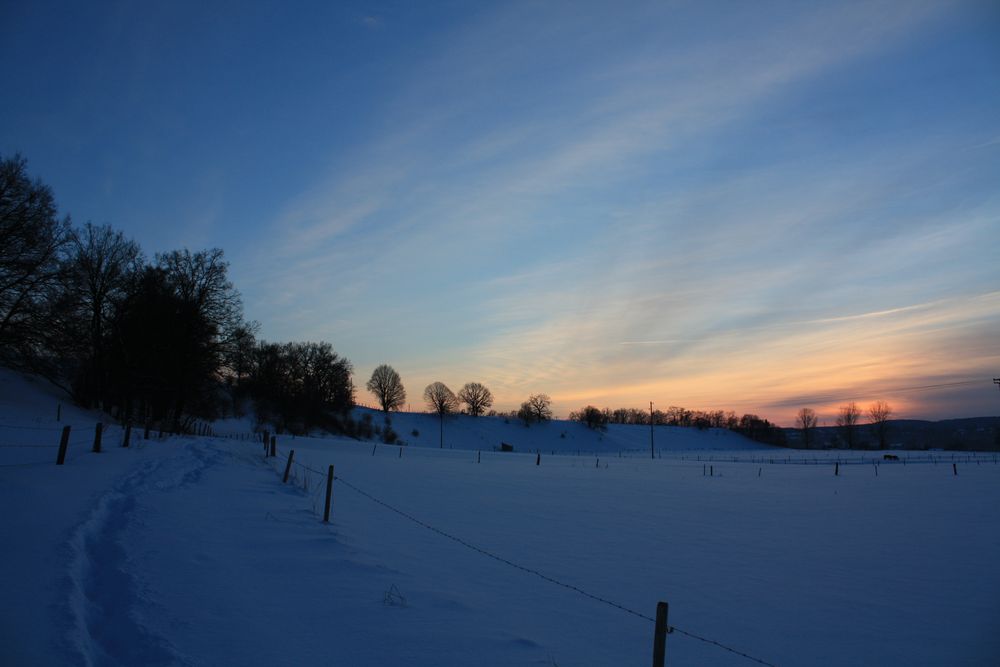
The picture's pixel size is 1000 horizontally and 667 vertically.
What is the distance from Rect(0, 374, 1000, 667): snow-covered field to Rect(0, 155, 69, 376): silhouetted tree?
16.1 metres

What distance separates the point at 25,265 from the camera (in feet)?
99.5

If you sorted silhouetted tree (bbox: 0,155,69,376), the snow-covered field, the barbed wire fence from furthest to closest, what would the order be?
1. silhouetted tree (bbox: 0,155,69,376)
2. the barbed wire fence
3. the snow-covered field

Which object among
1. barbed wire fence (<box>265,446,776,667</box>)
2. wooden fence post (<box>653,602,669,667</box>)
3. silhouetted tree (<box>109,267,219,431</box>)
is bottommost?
barbed wire fence (<box>265,446,776,667</box>)

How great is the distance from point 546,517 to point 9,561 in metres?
13.4

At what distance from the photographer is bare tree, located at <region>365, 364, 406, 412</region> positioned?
4690 inches

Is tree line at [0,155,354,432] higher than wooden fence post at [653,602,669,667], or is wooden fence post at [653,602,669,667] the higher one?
tree line at [0,155,354,432]

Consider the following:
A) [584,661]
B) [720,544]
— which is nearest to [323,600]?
[584,661]

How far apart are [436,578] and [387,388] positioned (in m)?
113

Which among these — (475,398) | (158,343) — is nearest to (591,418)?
(475,398)

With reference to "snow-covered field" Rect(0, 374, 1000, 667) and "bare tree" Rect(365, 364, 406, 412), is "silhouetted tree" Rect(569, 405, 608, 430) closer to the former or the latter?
"bare tree" Rect(365, 364, 406, 412)

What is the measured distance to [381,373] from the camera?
122m

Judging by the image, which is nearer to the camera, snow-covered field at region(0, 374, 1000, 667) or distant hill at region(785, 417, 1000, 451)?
snow-covered field at region(0, 374, 1000, 667)

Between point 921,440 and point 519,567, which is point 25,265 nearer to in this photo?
point 519,567

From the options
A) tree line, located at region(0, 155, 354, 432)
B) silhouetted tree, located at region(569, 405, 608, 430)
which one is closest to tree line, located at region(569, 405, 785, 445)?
silhouetted tree, located at region(569, 405, 608, 430)
